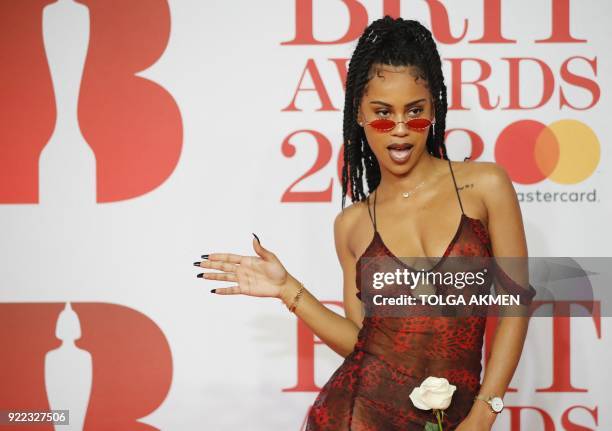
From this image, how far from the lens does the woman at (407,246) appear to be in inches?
69.7

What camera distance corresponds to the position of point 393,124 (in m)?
1.85

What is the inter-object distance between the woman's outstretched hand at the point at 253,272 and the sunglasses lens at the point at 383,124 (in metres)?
0.46

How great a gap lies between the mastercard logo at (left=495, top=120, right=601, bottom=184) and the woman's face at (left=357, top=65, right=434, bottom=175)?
1036 mm

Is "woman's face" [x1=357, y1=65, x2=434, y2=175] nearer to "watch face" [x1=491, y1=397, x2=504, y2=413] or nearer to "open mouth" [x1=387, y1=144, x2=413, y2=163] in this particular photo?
"open mouth" [x1=387, y1=144, x2=413, y2=163]

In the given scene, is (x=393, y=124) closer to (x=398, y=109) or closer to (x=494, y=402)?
(x=398, y=109)

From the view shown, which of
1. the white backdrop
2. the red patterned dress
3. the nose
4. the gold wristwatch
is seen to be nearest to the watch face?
the gold wristwatch

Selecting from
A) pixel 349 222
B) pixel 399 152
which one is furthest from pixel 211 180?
pixel 399 152

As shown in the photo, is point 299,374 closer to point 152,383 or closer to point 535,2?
point 152,383

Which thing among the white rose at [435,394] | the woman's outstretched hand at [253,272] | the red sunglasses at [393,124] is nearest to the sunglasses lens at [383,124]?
the red sunglasses at [393,124]

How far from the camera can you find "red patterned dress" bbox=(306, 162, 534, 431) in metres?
1.77

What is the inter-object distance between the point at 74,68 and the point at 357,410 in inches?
77.3

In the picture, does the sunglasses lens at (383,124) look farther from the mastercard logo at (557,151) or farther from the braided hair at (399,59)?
the mastercard logo at (557,151)

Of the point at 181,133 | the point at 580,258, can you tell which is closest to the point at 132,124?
the point at 181,133

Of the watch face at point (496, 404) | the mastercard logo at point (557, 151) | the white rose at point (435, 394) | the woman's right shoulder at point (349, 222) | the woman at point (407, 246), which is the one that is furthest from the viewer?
the mastercard logo at point (557, 151)
